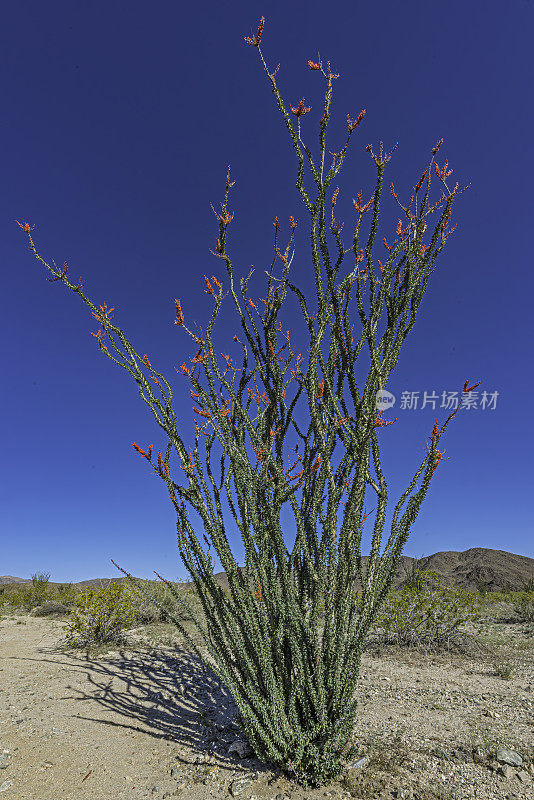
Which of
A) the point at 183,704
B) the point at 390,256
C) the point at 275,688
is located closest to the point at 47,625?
the point at 183,704

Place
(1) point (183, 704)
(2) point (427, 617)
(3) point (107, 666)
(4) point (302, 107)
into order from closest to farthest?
(4) point (302, 107) → (1) point (183, 704) → (3) point (107, 666) → (2) point (427, 617)

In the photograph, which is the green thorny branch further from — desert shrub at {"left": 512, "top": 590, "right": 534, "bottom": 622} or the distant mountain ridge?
the distant mountain ridge

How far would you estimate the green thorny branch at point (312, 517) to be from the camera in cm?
251

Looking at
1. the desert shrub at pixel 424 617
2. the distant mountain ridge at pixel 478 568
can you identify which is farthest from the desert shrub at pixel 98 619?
the distant mountain ridge at pixel 478 568

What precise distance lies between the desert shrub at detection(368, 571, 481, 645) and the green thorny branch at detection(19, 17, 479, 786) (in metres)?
4.66

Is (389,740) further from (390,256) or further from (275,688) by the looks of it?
(390,256)

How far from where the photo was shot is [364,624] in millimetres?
2523

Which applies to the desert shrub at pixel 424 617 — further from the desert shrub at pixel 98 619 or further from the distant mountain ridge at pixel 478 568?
the distant mountain ridge at pixel 478 568

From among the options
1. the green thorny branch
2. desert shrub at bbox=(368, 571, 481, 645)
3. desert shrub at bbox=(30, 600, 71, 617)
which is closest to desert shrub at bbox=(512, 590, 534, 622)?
desert shrub at bbox=(368, 571, 481, 645)

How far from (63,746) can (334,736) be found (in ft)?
7.01

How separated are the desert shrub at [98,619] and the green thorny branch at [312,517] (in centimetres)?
491

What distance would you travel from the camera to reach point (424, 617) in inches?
A: 271

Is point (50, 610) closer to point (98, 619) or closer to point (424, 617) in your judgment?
point (98, 619)

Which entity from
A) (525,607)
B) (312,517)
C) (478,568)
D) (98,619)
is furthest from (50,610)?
(478,568)
